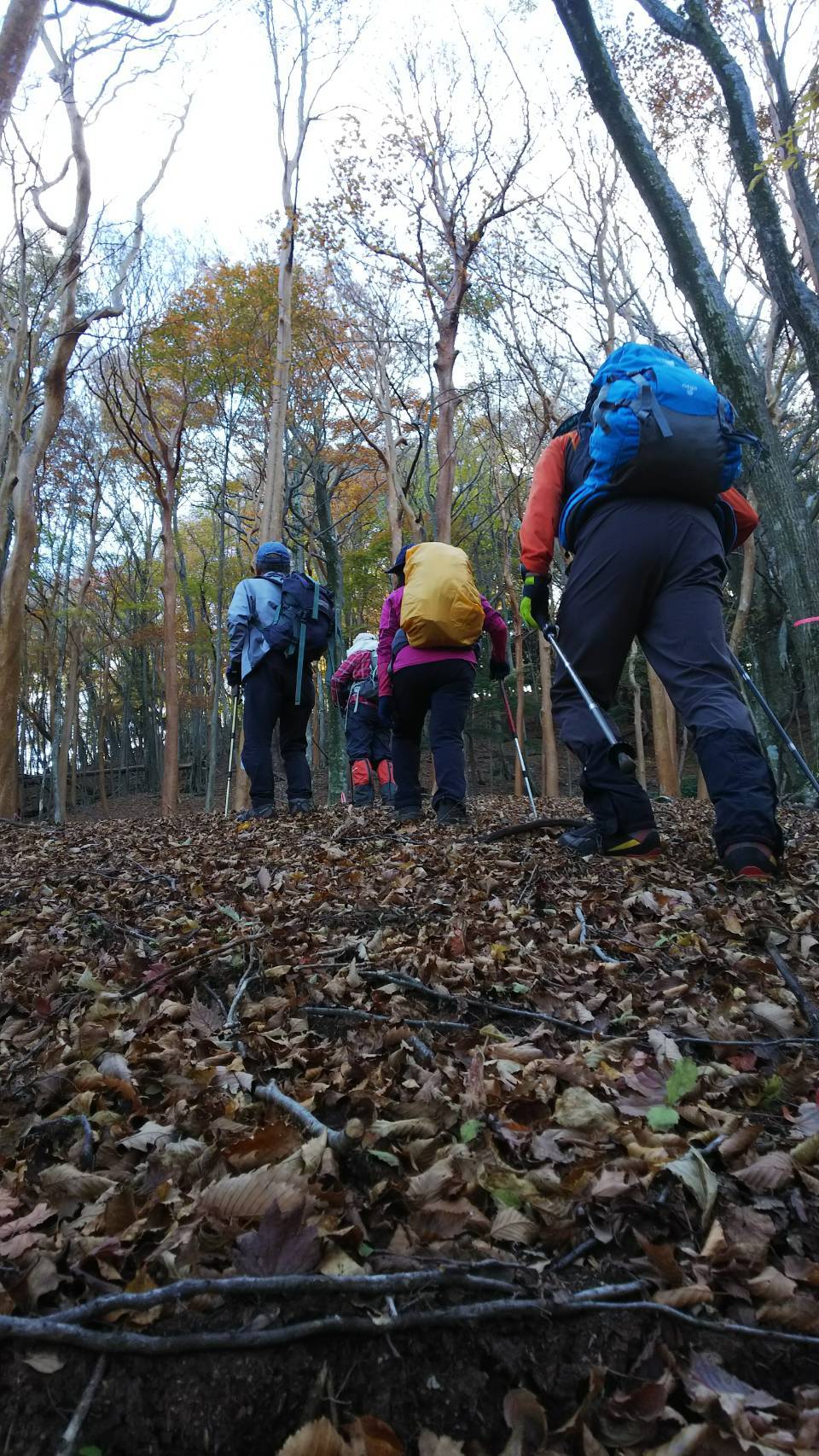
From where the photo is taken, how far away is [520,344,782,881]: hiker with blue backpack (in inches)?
121

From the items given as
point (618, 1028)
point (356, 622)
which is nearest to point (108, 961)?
point (618, 1028)

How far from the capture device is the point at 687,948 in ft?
7.95

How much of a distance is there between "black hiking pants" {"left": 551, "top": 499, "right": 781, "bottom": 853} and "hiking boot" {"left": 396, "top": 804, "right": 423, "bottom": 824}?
214cm

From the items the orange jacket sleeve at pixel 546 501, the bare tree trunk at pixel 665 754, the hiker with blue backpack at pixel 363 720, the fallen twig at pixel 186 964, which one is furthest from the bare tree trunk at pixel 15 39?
the bare tree trunk at pixel 665 754

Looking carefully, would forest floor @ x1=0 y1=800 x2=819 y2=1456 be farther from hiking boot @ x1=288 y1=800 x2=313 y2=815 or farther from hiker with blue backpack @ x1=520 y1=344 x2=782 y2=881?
hiking boot @ x1=288 y1=800 x2=313 y2=815

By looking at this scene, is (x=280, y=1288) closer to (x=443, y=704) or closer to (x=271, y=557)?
(x=443, y=704)

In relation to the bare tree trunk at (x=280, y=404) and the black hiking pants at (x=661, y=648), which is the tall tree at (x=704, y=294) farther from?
the bare tree trunk at (x=280, y=404)

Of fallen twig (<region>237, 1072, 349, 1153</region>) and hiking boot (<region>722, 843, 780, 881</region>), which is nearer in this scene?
fallen twig (<region>237, 1072, 349, 1153</region>)

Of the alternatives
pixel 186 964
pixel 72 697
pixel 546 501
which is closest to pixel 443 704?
pixel 546 501

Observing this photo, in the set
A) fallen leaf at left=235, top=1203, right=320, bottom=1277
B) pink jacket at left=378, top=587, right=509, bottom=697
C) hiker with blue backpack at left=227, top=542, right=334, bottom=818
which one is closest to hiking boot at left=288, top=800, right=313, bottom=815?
hiker with blue backpack at left=227, top=542, right=334, bottom=818

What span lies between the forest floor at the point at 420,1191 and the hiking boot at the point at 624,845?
31.6 inches

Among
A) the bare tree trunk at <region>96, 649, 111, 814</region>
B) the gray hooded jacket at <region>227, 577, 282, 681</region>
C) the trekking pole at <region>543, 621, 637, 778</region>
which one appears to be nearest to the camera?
the trekking pole at <region>543, 621, 637, 778</region>

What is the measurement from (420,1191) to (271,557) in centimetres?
644

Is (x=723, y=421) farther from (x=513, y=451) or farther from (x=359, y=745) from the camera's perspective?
(x=513, y=451)
